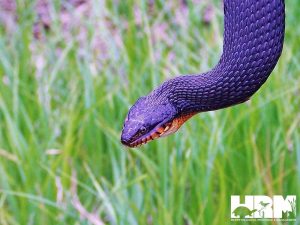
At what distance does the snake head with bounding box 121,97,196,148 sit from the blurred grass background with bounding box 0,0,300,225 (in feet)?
1.90

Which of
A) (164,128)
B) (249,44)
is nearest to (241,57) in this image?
(249,44)

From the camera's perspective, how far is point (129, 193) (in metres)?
2.57

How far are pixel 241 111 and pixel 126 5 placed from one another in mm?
1646

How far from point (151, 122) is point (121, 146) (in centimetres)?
105

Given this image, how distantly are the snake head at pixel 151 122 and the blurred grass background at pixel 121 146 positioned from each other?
0.58 meters

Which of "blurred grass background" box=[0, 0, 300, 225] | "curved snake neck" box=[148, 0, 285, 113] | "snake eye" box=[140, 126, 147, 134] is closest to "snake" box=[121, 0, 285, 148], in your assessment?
"curved snake neck" box=[148, 0, 285, 113]

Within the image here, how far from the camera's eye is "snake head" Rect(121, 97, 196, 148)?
1.65 meters

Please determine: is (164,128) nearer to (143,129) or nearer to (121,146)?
(143,129)

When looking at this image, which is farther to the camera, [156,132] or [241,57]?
[156,132]

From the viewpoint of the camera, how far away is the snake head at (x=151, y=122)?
5.40ft

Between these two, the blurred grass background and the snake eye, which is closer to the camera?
the snake eye

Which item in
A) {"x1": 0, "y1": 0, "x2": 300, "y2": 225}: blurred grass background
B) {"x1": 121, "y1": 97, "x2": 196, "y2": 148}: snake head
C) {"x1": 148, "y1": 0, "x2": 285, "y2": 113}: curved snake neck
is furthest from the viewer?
{"x1": 0, "y1": 0, "x2": 300, "y2": 225}: blurred grass background

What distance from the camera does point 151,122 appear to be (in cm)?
168

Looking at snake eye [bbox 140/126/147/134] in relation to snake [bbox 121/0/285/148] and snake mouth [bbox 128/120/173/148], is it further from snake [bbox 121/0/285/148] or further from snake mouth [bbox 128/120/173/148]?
snake [bbox 121/0/285/148]
